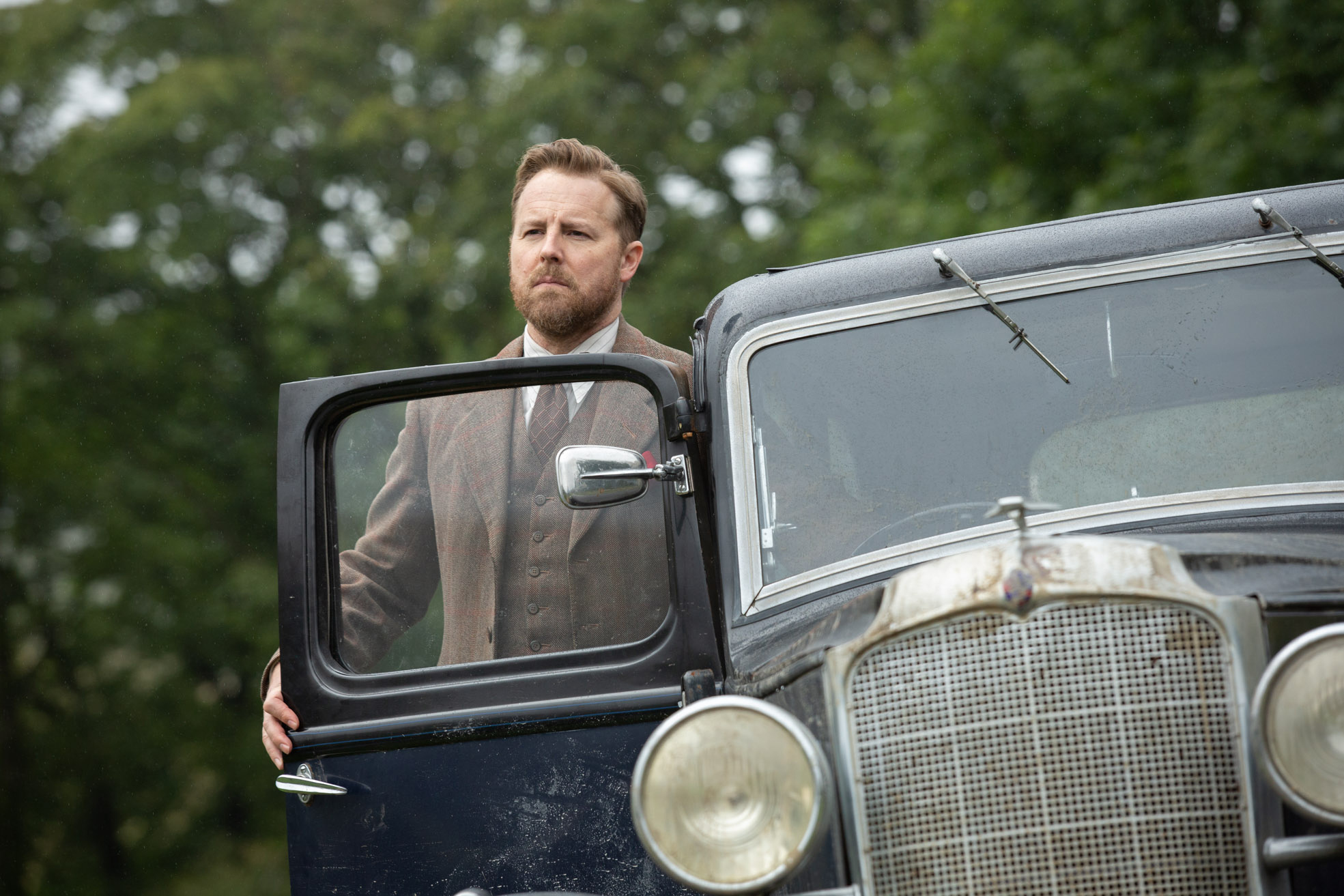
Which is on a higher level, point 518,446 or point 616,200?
point 616,200

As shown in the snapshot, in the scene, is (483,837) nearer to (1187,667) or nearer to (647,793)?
(647,793)

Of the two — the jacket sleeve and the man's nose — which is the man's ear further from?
the jacket sleeve

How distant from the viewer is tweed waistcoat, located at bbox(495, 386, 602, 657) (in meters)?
3.31

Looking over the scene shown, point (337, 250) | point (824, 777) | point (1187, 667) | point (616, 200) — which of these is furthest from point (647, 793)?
point (337, 250)

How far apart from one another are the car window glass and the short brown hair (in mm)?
1031

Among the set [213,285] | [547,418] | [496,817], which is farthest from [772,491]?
[213,285]

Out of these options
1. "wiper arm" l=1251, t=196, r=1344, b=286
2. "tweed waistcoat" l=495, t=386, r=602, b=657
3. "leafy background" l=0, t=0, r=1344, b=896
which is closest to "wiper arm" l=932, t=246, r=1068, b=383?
"wiper arm" l=1251, t=196, r=1344, b=286

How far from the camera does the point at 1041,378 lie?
126 inches

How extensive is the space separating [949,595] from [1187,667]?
0.39 m

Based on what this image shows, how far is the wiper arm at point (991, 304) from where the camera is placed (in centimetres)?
323

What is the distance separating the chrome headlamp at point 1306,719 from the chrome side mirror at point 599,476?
4.62 feet

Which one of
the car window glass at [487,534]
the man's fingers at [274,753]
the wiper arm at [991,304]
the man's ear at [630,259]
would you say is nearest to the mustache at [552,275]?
the man's ear at [630,259]

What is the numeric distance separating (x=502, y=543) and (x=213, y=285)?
52.7ft

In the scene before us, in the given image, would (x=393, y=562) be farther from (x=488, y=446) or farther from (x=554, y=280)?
(x=554, y=280)
